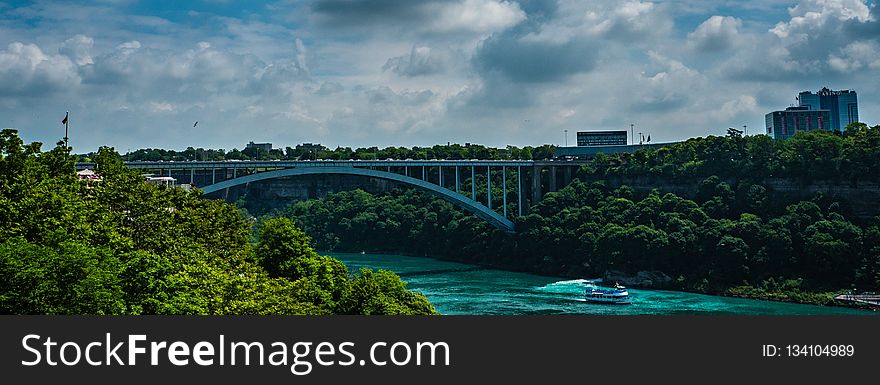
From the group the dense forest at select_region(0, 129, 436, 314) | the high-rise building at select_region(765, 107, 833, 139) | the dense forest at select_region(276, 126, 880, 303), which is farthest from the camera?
the high-rise building at select_region(765, 107, 833, 139)

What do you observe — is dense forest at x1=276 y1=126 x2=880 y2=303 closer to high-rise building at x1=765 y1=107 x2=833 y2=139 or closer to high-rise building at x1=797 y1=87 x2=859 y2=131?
high-rise building at x1=765 y1=107 x2=833 y2=139

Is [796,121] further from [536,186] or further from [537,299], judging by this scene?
[537,299]

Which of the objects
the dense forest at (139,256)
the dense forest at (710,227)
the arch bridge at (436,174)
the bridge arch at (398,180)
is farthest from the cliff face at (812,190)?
the dense forest at (139,256)

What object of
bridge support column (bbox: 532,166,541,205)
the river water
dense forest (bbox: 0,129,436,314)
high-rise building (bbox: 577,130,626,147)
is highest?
high-rise building (bbox: 577,130,626,147)

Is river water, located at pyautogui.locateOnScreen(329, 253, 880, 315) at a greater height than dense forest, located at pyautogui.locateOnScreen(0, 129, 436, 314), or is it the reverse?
dense forest, located at pyautogui.locateOnScreen(0, 129, 436, 314)

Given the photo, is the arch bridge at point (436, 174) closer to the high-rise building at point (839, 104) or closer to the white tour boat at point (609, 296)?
the white tour boat at point (609, 296)

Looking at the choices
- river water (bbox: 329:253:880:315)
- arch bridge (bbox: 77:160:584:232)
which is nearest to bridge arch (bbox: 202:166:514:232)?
arch bridge (bbox: 77:160:584:232)

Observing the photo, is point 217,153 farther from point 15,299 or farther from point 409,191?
point 15,299

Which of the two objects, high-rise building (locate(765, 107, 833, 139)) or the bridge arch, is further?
high-rise building (locate(765, 107, 833, 139))
